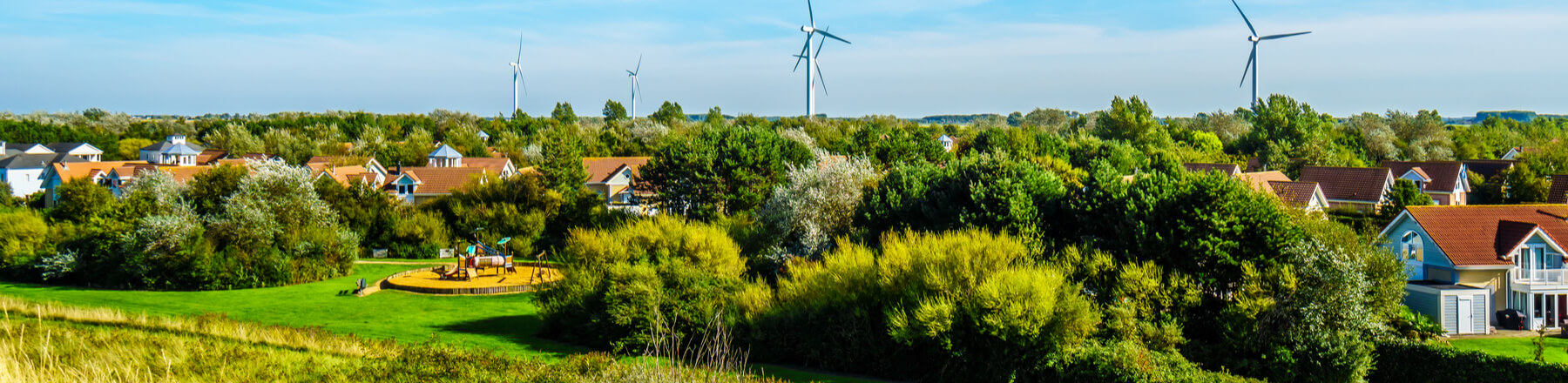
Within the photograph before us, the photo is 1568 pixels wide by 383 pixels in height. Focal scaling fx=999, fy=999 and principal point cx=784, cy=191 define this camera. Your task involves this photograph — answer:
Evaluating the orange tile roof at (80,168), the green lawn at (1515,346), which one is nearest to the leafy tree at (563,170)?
the green lawn at (1515,346)

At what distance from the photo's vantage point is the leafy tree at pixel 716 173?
48062 mm

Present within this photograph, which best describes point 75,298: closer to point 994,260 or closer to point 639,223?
point 639,223

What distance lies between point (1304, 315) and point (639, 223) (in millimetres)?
18034

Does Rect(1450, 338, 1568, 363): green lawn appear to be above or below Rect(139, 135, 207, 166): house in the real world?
below

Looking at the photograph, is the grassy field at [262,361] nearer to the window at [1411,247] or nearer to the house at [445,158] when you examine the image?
the window at [1411,247]

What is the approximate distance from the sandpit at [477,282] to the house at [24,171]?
6486cm

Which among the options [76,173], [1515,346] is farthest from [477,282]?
[76,173]

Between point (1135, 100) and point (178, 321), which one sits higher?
point (1135, 100)

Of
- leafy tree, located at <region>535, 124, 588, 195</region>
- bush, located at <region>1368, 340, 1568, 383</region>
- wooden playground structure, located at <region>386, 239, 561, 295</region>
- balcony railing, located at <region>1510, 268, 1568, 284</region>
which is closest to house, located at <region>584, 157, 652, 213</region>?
leafy tree, located at <region>535, 124, 588, 195</region>

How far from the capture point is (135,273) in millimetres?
36281

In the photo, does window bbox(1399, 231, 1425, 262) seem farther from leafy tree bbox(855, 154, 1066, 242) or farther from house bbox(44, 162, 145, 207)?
house bbox(44, 162, 145, 207)

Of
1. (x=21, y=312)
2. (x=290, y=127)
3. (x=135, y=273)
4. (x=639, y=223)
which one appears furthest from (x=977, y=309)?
(x=290, y=127)

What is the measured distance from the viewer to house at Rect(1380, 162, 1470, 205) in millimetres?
62656

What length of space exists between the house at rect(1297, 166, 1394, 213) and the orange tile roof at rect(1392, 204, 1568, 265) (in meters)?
22.1
